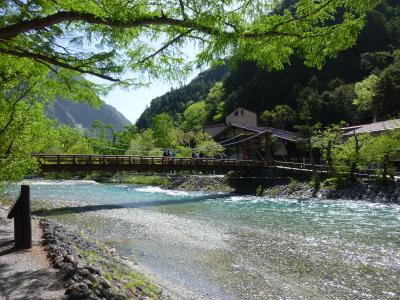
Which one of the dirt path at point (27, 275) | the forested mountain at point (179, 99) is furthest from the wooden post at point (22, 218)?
the forested mountain at point (179, 99)

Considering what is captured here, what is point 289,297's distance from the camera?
603 centimetres

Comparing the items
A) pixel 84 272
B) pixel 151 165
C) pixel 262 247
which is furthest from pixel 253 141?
pixel 84 272

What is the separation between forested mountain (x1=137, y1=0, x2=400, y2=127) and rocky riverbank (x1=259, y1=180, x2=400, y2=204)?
1020 centimetres

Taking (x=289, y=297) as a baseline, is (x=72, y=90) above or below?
above

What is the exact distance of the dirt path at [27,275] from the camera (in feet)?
13.4

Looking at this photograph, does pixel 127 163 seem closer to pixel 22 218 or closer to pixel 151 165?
pixel 151 165

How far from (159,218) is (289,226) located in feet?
17.8

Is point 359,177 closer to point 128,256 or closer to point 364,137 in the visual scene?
point 364,137

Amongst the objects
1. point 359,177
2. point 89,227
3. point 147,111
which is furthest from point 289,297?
point 147,111

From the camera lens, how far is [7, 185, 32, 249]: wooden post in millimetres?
5879

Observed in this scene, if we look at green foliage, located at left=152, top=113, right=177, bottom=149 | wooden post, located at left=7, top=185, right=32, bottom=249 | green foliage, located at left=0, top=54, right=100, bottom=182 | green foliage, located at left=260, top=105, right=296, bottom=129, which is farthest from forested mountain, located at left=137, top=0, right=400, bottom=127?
wooden post, located at left=7, top=185, right=32, bottom=249

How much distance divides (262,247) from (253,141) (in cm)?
2413

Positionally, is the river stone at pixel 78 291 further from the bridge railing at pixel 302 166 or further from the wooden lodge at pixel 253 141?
the wooden lodge at pixel 253 141

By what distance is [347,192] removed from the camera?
20.6 metres
